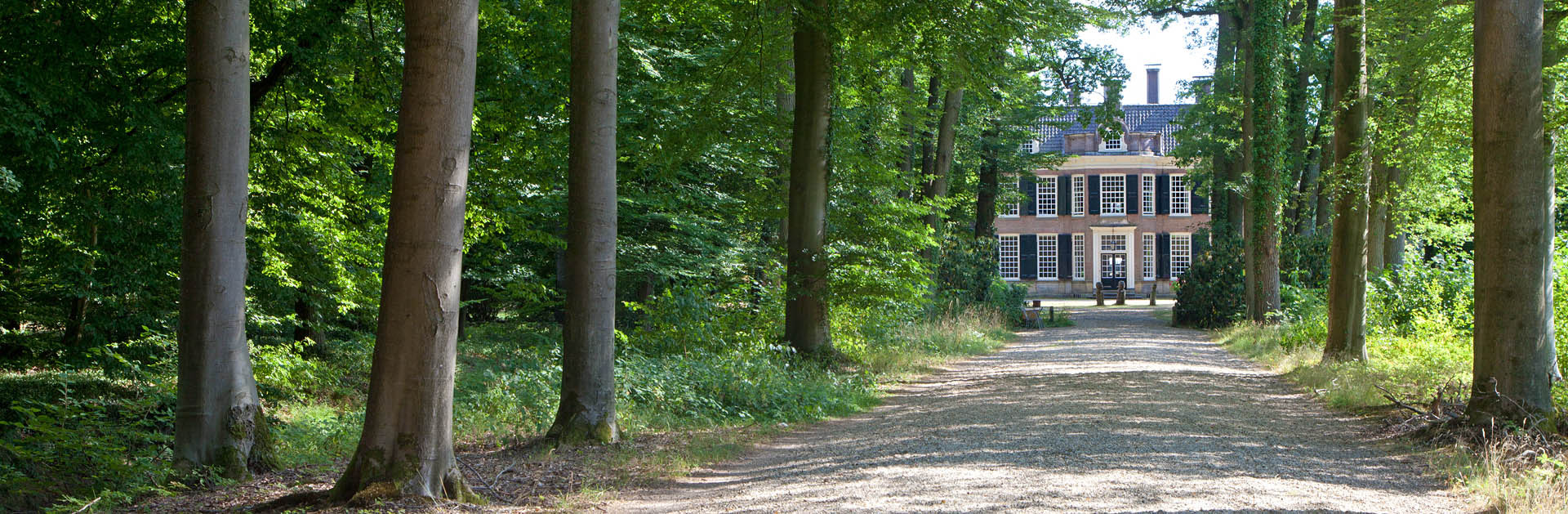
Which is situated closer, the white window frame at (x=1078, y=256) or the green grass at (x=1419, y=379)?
the green grass at (x=1419, y=379)

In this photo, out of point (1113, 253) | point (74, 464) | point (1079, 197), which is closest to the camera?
point (74, 464)

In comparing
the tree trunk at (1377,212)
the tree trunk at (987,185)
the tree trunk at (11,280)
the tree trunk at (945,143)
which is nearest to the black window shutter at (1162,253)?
the tree trunk at (987,185)

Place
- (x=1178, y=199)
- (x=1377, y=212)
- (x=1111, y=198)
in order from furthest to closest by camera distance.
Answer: (x=1111, y=198)
(x=1178, y=199)
(x=1377, y=212)

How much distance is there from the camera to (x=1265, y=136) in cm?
2183

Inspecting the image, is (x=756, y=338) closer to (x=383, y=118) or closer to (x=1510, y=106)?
(x=383, y=118)

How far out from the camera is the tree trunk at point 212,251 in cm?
649

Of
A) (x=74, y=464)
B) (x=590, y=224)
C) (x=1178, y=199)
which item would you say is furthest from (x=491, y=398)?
(x=1178, y=199)

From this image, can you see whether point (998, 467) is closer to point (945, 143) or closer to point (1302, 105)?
point (945, 143)

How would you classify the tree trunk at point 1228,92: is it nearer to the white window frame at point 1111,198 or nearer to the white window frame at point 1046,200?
the white window frame at point 1111,198

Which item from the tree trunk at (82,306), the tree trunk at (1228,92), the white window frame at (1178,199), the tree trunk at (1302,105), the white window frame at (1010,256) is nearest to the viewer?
the tree trunk at (82,306)

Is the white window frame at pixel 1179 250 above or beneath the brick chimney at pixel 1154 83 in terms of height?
beneath

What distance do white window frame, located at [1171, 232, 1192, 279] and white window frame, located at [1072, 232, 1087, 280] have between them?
13.4ft

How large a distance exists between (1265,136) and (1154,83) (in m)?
37.0

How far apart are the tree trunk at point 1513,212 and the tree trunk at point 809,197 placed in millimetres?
7278
